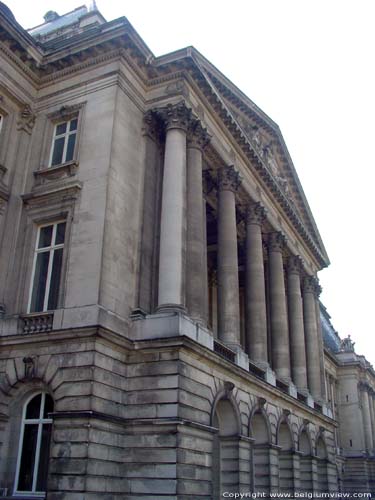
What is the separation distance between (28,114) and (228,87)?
1142 cm

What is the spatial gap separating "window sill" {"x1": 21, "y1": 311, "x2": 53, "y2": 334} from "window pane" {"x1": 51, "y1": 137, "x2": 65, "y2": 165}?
293 inches

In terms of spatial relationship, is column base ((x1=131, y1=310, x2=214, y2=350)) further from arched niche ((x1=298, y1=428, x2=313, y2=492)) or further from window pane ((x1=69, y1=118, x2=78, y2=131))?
arched niche ((x1=298, y1=428, x2=313, y2=492))

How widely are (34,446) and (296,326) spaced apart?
23.3 metres

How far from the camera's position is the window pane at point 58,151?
1029 inches

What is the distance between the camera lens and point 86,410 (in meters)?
19.4

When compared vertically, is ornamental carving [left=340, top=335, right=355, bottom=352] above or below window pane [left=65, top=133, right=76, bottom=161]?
above

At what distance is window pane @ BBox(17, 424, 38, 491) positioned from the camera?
20.3 metres

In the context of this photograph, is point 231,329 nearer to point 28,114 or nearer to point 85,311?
point 85,311

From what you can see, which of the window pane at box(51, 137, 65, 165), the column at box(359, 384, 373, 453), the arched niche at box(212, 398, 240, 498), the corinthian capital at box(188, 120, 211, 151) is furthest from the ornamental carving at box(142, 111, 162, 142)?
the column at box(359, 384, 373, 453)

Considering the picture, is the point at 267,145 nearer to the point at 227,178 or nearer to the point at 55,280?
the point at 227,178

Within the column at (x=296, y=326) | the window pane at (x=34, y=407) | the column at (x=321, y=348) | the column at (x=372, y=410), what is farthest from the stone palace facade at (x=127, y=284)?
the column at (x=372, y=410)

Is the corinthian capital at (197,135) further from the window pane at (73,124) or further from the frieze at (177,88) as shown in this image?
the window pane at (73,124)

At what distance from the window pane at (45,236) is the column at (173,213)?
15.1 feet

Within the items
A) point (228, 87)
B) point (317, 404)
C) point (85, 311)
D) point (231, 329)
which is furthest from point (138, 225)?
point (317, 404)
